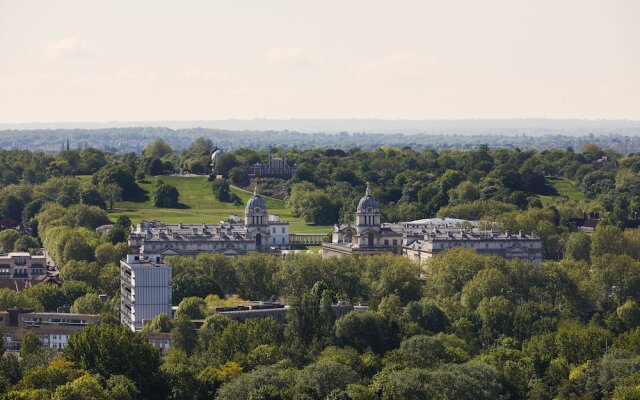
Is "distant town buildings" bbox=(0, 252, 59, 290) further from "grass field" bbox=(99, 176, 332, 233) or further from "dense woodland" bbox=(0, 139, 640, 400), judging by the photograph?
"grass field" bbox=(99, 176, 332, 233)

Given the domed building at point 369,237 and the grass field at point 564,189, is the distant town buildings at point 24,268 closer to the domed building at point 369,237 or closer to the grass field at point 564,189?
the domed building at point 369,237

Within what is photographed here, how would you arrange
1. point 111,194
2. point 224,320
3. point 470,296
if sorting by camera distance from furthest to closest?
point 111,194, point 470,296, point 224,320

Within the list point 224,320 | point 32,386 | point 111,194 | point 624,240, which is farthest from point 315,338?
point 111,194

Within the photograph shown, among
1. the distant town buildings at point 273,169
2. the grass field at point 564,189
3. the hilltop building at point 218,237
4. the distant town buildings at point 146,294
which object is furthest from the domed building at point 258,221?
the distant town buildings at point 273,169

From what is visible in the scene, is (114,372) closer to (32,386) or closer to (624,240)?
(32,386)

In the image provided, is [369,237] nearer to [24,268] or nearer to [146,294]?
[24,268]

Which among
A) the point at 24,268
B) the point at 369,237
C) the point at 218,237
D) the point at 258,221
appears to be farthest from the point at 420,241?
the point at 24,268
